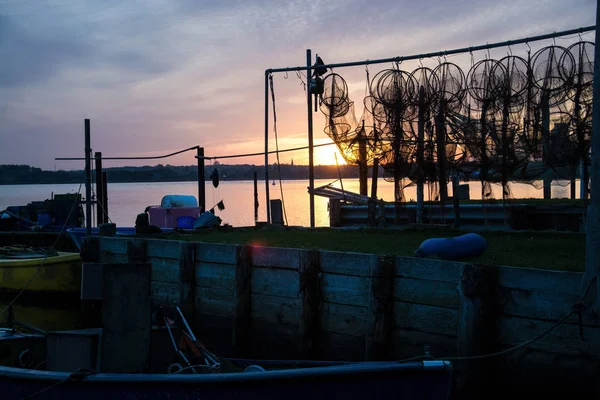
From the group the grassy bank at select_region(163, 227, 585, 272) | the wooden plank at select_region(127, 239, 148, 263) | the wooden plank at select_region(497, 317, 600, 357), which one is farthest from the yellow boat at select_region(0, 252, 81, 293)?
the wooden plank at select_region(497, 317, 600, 357)

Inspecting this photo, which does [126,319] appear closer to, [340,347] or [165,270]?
[340,347]

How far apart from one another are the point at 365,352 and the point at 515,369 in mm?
2338

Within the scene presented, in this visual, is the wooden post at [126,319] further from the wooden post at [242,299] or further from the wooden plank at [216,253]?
the wooden plank at [216,253]

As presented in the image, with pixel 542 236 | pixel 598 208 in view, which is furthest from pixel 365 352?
pixel 542 236

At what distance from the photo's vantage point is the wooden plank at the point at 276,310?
34.7ft

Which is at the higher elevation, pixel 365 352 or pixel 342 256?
pixel 342 256

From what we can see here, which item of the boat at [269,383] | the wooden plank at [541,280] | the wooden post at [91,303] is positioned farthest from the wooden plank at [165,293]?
the wooden plank at [541,280]

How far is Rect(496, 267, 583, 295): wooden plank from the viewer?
24.6 ft

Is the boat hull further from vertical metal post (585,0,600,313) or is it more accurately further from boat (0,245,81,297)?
boat (0,245,81,297)

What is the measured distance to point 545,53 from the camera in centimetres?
1491

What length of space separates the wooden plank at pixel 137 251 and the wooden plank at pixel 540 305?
8566mm

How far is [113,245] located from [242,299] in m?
5.32

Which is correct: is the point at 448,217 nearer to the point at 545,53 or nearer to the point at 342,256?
the point at 545,53

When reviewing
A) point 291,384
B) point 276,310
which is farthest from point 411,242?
point 291,384
